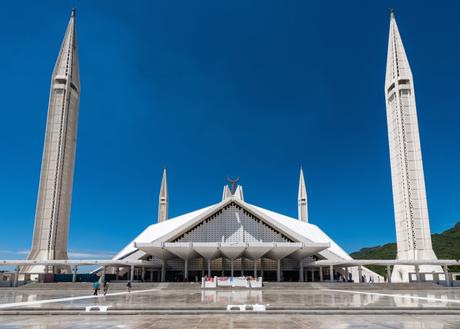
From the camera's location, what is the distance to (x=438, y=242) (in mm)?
77188

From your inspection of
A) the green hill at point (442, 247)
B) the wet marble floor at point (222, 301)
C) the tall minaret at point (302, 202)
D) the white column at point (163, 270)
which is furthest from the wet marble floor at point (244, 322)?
the green hill at point (442, 247)

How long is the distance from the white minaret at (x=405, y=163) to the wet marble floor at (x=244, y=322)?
27099 millimetres

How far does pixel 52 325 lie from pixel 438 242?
8422 centimetres

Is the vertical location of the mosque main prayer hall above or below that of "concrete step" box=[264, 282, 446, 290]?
above

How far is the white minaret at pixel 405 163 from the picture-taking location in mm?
33656

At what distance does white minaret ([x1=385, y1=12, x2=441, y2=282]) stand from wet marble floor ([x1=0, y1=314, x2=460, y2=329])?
1067 inches

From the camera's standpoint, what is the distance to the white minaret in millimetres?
33656

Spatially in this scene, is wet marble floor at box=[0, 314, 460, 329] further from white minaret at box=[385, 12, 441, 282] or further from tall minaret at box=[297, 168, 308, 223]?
tall minaret at box=[297, 168, 308, 223]

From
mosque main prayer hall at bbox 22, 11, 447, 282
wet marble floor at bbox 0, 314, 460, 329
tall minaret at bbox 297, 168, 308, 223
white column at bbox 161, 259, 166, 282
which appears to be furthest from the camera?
tall minaret at bbox 297, 168, 308, 223

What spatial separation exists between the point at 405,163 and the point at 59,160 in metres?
33.2

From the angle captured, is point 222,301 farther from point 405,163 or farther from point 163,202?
point 163,202

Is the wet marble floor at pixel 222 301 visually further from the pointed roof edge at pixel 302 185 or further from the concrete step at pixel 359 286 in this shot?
the pointed roof edge at pixel 302 185

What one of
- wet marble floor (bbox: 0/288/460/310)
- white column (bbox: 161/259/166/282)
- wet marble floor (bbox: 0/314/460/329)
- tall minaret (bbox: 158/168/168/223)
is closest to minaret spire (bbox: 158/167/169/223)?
tall minaret (bbox: 158/168/168/223)

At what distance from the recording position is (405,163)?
35375 millimetres
